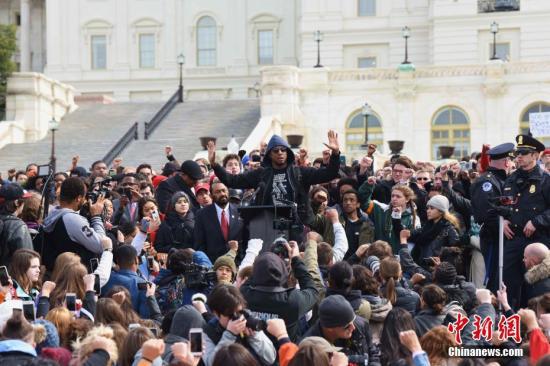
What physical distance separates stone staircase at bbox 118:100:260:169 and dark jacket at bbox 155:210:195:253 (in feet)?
77.0

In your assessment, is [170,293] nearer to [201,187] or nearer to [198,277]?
[198,277]

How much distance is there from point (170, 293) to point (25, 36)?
6504cm

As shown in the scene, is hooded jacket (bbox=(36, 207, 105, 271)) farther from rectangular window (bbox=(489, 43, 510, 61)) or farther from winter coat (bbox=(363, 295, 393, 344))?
rectangular window (bbox=(489, 43, 510, 61))

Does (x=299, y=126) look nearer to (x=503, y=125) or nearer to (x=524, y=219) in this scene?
(x=503, y=125)

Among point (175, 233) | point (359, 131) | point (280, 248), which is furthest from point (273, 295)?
point (359, 131)

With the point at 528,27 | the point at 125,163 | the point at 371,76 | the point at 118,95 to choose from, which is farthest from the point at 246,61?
the point at 125,163

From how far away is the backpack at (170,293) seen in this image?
13956 millimetres

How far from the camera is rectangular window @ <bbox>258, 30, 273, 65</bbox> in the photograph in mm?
72125

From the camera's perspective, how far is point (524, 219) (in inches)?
621

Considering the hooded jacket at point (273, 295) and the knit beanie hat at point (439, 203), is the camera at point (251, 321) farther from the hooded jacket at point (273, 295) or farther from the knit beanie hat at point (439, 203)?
the knit beanie hat at point (439, 203)

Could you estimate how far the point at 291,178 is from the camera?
15367 mm

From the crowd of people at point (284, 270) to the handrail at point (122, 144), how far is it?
22.3m

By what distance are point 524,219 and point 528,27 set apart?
48.0 meters

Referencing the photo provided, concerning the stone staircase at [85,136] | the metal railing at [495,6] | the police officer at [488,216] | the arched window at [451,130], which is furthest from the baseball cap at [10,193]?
the metal railing at [495,6]
